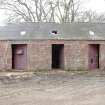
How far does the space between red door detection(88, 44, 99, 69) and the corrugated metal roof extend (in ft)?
3.16

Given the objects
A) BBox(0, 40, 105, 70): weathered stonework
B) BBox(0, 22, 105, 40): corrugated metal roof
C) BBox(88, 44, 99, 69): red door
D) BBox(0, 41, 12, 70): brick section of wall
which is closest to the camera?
BBox(0, 40, 105, 70): weathered stonework

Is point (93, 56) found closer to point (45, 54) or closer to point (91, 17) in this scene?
point (45, 54)

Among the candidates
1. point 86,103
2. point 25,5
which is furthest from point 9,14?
point 86,103

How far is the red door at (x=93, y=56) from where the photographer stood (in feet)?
98.5

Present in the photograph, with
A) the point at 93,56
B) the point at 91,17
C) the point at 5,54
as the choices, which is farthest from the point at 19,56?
the point at 91,17

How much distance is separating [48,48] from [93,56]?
Result: 4.34 m

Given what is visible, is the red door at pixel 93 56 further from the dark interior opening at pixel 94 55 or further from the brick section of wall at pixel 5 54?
the brick section of wall at pixel 5 54

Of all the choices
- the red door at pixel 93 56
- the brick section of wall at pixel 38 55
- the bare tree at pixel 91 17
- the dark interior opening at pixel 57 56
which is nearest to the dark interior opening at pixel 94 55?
the red door at pixel 93 56

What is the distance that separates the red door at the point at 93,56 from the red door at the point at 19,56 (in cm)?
573

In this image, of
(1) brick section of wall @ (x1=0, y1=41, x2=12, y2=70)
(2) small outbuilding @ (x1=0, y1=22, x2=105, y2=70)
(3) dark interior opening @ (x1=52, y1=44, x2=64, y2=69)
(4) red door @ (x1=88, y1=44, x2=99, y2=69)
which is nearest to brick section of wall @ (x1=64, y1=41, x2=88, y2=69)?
(2) small outbuilding @ (x1=0, y1=22, x2=105, y2=70)

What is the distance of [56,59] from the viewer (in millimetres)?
32594

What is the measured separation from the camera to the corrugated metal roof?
29578 mm

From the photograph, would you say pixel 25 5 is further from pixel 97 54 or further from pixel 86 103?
pixel 86 103

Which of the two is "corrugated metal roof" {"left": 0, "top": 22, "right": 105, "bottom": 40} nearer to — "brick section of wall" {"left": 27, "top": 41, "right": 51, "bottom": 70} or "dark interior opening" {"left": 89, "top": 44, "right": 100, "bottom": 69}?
"brick section of wall" {"left": 27, "top": 41, "right": 51, "bottom": 70}
